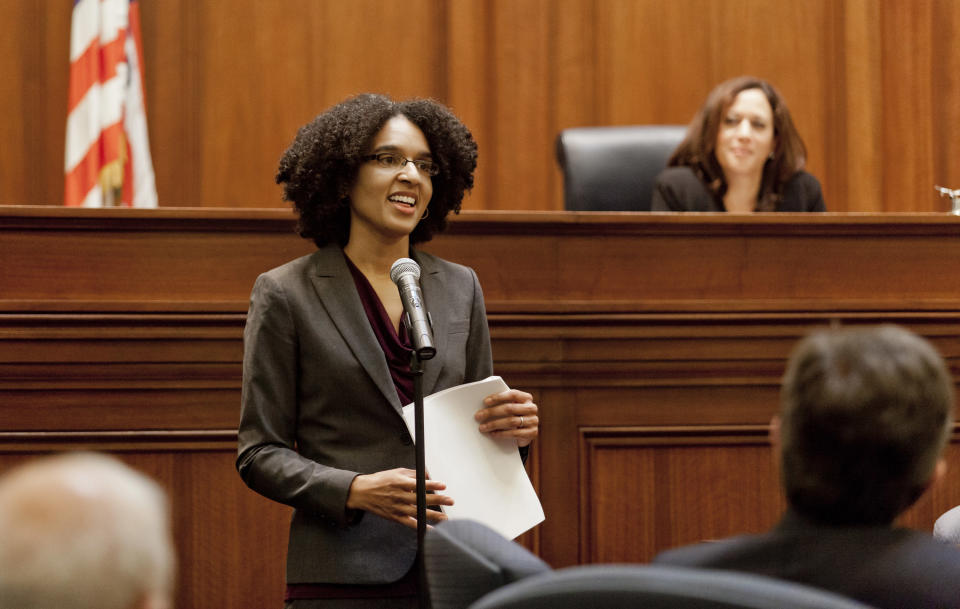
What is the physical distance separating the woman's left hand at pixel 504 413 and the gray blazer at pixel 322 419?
112 millimetres

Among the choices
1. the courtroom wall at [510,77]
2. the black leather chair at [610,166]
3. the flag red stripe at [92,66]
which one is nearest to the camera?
the black leather chair at [610,166]

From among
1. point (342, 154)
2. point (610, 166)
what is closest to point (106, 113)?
point (610, 166)

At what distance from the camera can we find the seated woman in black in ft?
12.9

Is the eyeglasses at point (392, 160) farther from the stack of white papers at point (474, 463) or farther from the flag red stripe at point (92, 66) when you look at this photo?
the flag red stripe at point (92, 66)

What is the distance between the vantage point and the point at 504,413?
2.04 metres

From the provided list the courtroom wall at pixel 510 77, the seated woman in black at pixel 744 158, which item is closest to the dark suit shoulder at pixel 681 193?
the seated woman in black at pixel 744 158

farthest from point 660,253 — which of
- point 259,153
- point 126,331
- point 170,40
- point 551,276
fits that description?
point 170,40

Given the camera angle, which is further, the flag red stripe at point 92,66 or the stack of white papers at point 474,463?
the flag red stripe at point 92,66

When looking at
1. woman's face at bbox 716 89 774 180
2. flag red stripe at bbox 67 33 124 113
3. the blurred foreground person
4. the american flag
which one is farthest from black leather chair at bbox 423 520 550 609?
flag red stripe at bbox 67 33 124 113

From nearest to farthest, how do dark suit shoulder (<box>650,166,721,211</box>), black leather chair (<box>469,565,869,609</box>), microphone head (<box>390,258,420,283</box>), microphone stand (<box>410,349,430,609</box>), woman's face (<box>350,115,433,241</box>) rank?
black leather chair (<box>469,565,869,609</box>), microphone stand (<box>410,349,430,609</box>), microphone head (<box>390,258,420,283</box>), woman's face (<box>350,115,433,241</box>), dark suit shoulder (<box>650,166,721,211</box>)

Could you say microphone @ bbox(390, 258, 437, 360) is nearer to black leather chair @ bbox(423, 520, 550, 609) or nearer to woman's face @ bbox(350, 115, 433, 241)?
woman's face @ bbox(350, 115, 433, 241)

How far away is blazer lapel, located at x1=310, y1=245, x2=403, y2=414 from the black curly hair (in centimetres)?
13

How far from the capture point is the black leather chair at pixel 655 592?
83 cm

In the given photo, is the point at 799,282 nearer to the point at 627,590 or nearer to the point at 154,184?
the point at 627,590
